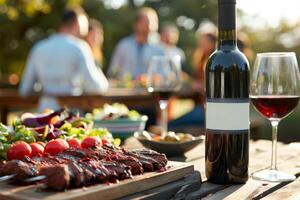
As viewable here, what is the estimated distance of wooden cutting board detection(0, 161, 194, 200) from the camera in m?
1.35

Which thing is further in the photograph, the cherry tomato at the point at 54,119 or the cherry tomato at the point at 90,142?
the cherry tomato at the point at 54,119

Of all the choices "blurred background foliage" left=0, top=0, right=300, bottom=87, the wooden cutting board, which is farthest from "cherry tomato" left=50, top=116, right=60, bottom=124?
"blurred background foliage" left=0, top=0, right=300, bottom=87

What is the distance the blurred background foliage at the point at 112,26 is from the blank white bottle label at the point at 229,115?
1299 centimetres

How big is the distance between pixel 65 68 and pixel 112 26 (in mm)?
14845

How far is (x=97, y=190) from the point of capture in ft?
4.60

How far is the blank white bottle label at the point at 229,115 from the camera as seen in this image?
1.73 meters

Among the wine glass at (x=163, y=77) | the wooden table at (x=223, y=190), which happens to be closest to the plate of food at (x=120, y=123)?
the wine glass at (x=163, y=77)

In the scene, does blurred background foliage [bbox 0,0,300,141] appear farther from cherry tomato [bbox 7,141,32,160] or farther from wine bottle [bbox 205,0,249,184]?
wine bottle [bbox 205,0,249,184]

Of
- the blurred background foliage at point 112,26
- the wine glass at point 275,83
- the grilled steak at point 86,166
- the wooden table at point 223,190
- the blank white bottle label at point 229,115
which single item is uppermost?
the blurred background foliage at point 112,26

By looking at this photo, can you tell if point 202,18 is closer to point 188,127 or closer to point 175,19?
point 175,19

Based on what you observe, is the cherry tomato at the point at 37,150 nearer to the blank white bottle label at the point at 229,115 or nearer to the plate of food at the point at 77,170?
the plate of food at the point at 77,170

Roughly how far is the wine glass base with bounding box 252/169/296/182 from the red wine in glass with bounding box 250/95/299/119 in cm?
22

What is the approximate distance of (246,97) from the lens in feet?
5.73

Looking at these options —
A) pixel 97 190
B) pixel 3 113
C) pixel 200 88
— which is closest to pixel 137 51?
pixel 200 88
